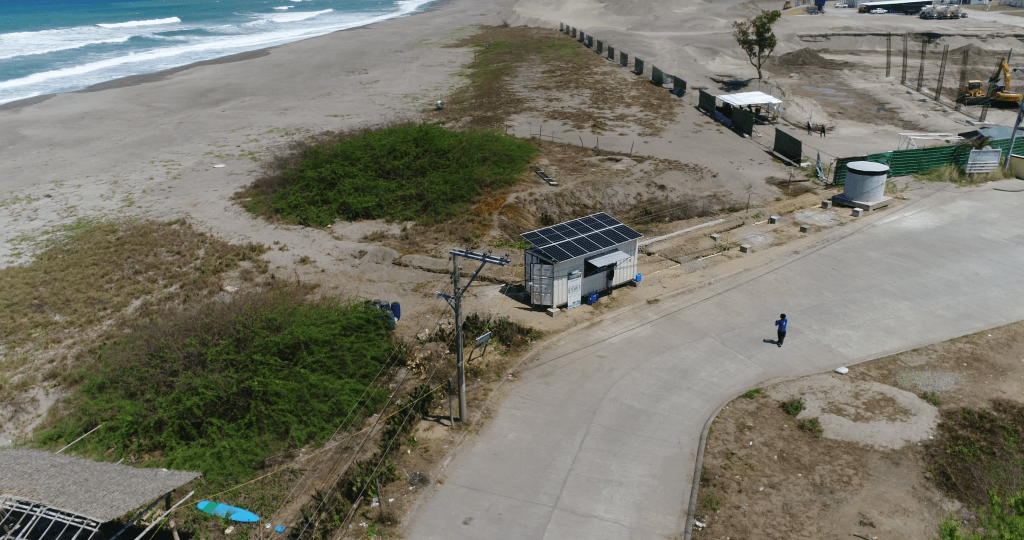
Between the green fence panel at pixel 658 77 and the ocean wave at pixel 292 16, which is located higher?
the ocean wave at pixel 292 16

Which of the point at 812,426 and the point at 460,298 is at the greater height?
the point at 460,298

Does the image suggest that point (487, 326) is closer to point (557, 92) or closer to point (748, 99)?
point (748, 99)

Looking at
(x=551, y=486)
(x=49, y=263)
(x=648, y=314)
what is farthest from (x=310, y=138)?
(x=551, y=486)

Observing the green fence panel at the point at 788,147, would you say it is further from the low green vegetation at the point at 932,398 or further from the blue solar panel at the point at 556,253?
the low green vegetation at the point at 932,398

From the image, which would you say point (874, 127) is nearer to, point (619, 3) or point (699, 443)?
point (699, 443)

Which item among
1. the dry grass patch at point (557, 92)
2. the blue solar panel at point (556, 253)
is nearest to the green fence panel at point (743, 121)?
the dry grass patch at point (557, 92)

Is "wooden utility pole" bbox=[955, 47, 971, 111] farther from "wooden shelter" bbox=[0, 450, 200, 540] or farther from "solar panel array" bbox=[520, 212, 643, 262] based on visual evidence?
"wooden shelter" bbox=[0, 450, 200, 540]

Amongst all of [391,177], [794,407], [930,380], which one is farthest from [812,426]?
[391,177]
